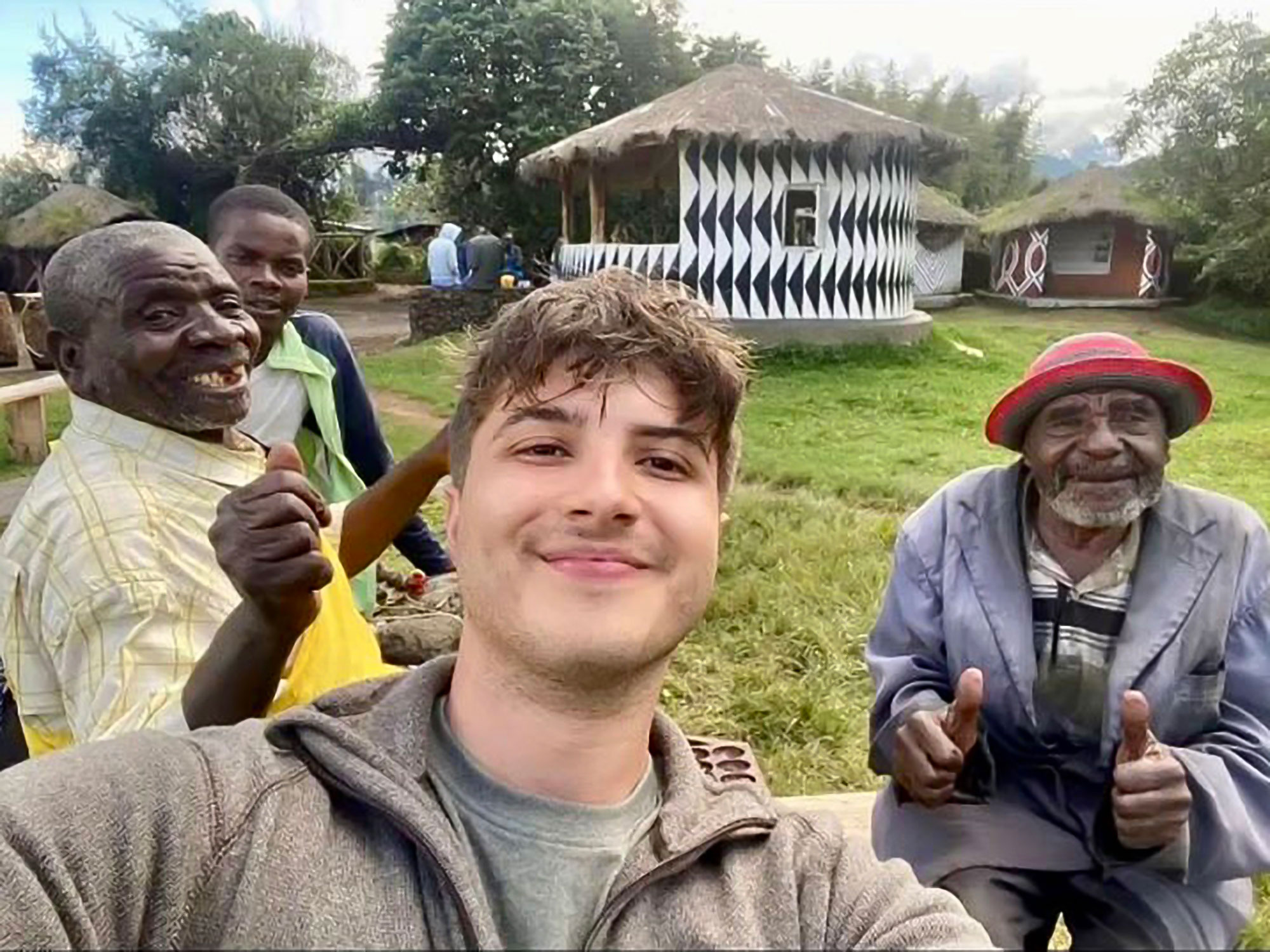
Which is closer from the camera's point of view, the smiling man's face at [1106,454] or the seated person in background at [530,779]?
the seated person in background at [530,779]

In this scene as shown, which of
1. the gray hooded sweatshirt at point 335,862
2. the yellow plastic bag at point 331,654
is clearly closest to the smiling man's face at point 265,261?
the yellow plastic bag at point 331,654

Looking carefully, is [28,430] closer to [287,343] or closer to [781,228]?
[287,343]

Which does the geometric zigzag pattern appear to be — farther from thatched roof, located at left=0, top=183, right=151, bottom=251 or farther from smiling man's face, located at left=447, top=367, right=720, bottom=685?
smiling man's face, located at left=447, top=367, right=720, bottom=685

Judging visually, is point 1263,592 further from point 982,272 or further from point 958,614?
point 982,272

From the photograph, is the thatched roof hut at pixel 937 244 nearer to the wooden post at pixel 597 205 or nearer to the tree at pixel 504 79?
the wooden post at pixel 597 205

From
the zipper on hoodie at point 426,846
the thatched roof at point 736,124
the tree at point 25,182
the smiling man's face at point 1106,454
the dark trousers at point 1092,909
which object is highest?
the thatched roof at point 736,124

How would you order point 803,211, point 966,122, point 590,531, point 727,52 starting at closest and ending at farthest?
point 590,531 → point 727,52 → point 966,122 → point 803,211

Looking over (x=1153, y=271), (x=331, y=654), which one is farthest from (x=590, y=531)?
(x=1153, y=271)

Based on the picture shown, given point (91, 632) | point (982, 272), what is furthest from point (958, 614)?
point (982, 272)
